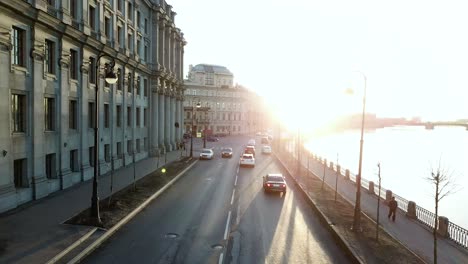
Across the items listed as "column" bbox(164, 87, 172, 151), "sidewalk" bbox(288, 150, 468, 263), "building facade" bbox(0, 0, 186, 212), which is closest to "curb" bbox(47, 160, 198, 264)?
"building facade" bbox(0, 0, 186, 212)

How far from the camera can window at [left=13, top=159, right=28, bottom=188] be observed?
64.4 ft

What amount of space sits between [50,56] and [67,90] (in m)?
2.66

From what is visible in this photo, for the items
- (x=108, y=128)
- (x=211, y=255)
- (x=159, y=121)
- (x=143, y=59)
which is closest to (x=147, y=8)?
(x=143, y=59)

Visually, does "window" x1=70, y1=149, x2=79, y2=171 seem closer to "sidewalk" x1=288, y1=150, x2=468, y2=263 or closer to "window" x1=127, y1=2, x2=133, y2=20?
"window" x1=127, y1=2, x2=133, y2=20

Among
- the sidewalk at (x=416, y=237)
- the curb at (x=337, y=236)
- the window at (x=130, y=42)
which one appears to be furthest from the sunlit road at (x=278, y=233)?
the window at (x=130, y=42)

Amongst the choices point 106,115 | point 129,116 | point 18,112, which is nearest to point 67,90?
point 18,112

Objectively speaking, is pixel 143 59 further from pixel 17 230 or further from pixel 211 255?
pixel 211 255

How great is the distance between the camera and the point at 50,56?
22.7 m

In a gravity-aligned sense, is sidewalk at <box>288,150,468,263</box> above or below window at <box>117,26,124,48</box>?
below

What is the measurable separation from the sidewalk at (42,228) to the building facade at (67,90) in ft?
3.54

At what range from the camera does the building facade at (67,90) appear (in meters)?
18.3

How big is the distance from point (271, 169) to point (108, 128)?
57.7 ft

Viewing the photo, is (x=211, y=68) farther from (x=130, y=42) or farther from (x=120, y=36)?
(x=120, y=36)

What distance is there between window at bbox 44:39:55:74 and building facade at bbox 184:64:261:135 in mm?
89490
